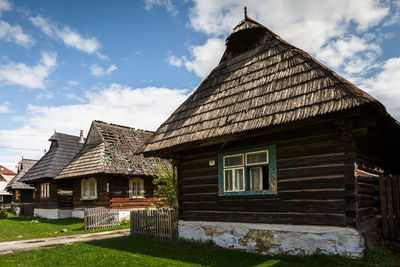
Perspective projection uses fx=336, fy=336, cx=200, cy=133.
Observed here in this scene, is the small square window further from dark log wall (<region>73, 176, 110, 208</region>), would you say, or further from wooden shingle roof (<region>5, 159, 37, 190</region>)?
wooden shingle roof (<region>5, 159, 37, 190</region>)

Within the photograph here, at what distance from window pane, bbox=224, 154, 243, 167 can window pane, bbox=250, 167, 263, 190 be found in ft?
1.30

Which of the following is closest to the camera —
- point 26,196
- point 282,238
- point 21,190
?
point 282,238

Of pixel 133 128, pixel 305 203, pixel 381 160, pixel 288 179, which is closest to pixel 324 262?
pixel 305 203

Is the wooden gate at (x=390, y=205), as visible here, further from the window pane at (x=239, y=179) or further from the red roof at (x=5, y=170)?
the red roof at (x=5, y=170)

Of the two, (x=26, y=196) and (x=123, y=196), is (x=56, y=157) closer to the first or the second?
(x=123, y=196)

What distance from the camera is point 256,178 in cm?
861

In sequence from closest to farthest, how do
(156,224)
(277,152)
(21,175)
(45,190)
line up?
(277,152)
(156,224)
(45,190)
(21,175)

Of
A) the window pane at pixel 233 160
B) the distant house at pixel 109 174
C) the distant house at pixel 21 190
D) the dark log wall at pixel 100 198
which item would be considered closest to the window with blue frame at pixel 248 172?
the window pane at pixel 233 160

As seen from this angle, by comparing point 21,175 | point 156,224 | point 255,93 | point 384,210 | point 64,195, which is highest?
point 255,93

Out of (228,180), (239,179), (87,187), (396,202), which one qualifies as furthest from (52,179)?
(396,202)

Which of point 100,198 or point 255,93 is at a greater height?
point 255,93

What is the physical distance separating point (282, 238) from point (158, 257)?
3.05m

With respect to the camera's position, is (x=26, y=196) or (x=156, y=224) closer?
(x=156, y=224)

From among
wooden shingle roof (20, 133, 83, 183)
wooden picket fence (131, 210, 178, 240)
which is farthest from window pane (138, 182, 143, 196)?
wooden picket fence (131, 210, 178, 240)
